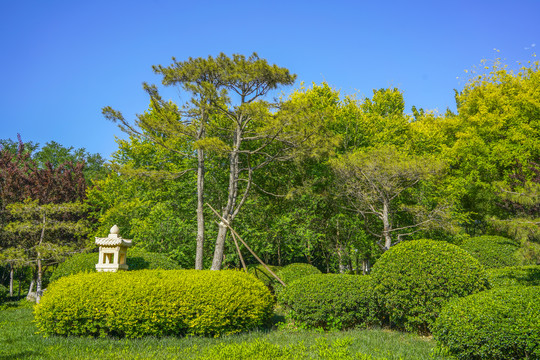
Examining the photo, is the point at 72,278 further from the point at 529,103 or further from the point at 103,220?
the point at 529,103

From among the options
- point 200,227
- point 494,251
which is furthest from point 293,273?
point 494,251

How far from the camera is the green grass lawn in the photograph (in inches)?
197

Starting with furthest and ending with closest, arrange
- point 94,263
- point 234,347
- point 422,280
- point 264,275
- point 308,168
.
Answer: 1. point 308,168
2. point 264,275
3. point 94,263
4. point 422,280
5. point 234,347

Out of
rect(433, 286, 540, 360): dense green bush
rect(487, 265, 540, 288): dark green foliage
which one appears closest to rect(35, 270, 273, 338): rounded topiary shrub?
rect(433, 286, 540, 360): dense green bush

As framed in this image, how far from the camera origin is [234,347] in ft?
A: 17.3

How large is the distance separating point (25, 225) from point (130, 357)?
30.6 ft

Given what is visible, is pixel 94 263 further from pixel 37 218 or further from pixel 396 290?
pixel 396 290

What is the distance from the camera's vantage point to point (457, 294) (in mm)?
6141

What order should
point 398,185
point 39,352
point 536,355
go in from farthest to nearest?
point 398,185
point 39,352
point 536,355

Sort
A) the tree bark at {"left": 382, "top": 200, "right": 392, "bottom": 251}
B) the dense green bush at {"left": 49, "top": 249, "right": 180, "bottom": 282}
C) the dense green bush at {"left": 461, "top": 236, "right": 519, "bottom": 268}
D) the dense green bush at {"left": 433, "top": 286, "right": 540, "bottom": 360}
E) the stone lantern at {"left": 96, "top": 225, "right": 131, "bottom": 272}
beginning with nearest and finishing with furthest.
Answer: the dense green bush at {"left": 433, "top": 286, "right": 540, "bottom": 360}
the stone lantern at {"left": 96, "top": 225, "right": 131, "bottom": 272}
the dense green bush at {"left": 49, "top": 249, "right": 180, "bottom": 282}
the dense green bush at {"left": 461, "top": 236, "right": 519, "bottom": 268}
the tree bark at {"left": 382, "top": 200, "right": 392, "bottom": 251}

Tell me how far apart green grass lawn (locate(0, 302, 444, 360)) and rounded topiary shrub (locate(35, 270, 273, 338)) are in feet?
0.77

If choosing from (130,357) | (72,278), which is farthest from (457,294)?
(72,278)

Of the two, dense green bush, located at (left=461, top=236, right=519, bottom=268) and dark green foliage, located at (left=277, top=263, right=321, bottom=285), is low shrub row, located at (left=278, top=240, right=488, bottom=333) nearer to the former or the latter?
dark green foliage, located at (left=277, top=263, right=321, bottom=285)

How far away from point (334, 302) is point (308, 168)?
8.69 meters
